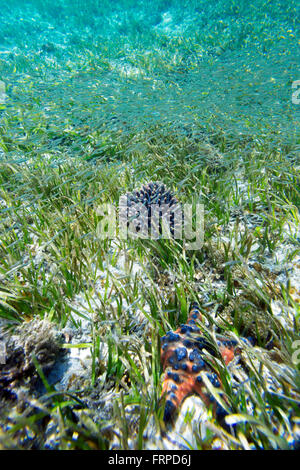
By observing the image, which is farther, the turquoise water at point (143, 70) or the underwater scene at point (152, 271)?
the turquoise water at point (143, 70)

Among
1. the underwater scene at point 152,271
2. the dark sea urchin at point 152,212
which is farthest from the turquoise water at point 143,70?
the dark sea urchin at point 152,212

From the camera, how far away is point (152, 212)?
3.05 m

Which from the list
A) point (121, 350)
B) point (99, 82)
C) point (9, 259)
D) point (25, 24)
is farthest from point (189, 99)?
point (25, 24)

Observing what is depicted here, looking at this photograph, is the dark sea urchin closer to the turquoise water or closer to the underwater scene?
the underwater scene

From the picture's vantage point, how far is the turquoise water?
6078mm

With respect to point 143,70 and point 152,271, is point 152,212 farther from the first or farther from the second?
point 143,70

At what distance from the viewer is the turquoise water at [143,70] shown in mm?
6078

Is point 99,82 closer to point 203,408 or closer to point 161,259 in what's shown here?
point 161,259

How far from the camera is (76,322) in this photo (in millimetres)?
2264

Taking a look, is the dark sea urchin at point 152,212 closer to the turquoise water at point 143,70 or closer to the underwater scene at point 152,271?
the underwater scene at point 152,271

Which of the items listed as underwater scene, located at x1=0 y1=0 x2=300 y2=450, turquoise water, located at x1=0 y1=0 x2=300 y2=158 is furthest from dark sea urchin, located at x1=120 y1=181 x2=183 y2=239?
turquoise water, located at x1=0 y1=0 x2=300 y2=158

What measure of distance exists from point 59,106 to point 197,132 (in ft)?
14.8

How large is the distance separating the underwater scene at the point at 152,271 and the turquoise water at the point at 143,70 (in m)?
0.12

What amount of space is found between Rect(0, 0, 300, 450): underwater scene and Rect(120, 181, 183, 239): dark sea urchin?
23 mm
